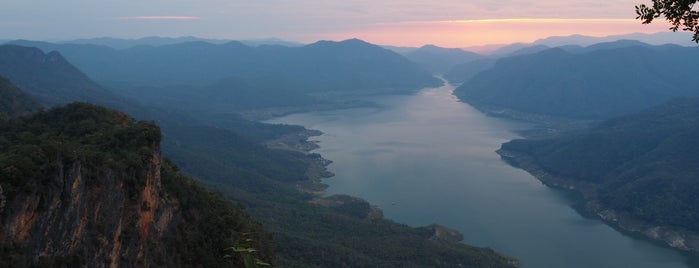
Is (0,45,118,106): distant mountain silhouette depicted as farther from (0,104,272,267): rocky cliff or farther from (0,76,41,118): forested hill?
(0,104,272,267): rocky cliff

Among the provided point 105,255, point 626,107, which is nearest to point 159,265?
point 105,255

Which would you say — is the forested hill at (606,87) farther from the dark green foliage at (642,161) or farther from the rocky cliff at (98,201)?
the rocky cliff at (98,201)

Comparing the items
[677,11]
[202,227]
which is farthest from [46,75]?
[677,11]

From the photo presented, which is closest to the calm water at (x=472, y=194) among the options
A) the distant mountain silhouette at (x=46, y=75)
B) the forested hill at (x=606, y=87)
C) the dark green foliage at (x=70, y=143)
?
the dark green foliage at (x=70, y=143)

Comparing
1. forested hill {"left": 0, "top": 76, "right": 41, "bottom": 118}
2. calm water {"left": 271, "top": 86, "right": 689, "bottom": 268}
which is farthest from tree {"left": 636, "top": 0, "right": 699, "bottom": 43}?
calm water {"left": 271, "top": 86, "right": 689, "bottom": 268}

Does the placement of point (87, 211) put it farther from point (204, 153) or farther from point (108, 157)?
point (204, 153)

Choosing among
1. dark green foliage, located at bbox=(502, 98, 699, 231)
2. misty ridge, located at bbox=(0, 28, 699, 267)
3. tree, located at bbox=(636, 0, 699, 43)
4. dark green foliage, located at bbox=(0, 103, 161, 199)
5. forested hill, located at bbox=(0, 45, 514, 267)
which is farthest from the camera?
dark green foliage, located at bbox=(502, 98, 699, 231)
